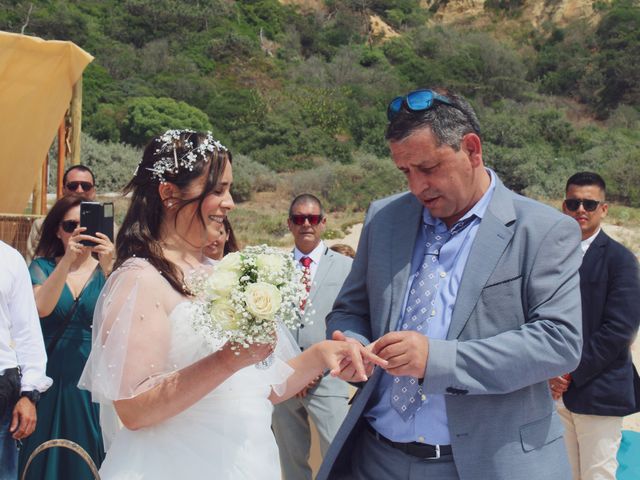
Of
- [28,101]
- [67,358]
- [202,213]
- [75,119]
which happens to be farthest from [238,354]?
A: [75,119]

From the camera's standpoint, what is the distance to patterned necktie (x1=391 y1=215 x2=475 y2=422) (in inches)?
102

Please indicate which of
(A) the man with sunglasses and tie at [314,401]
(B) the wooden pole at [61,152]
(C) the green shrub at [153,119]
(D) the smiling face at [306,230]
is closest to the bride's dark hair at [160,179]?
(A) the man with sunglasses and tie at [314,401]

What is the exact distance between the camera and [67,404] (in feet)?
14.7

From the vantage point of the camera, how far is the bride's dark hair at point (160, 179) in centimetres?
267

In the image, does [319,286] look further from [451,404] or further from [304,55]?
[304,55]

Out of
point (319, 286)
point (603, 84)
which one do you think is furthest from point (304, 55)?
point (319, 286)

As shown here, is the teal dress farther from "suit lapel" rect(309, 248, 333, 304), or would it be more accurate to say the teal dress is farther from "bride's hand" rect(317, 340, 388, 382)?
"bride's hand" rect(317, 340, 388, 382)

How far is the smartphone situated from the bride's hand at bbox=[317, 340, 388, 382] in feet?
7.21

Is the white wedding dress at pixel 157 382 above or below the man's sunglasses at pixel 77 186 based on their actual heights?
above

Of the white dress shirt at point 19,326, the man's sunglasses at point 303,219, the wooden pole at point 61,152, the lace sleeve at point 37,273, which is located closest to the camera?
the white dress shirt at point 19,326

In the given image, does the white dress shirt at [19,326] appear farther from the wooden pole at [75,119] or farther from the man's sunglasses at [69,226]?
the wooden pole at [75,119]

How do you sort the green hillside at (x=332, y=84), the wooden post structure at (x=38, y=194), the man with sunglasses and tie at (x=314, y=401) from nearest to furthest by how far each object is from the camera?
the man with sunglasses and tie at (x=314, y=401), the wooden post structure at (x=38, y=194), the green hillside at (x=332, y=84)

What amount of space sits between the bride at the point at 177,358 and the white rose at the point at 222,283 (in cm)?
17

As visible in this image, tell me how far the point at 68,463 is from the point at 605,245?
12.0 feet
